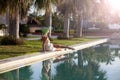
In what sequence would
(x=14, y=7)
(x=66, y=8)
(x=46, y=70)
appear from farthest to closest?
(x=66, y=8)
(x=14, y=7)
(x=46, y=70)

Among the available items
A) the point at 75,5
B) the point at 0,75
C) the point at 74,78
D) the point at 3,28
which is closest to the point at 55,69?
the point at 74,78

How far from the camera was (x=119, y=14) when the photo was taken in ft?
213

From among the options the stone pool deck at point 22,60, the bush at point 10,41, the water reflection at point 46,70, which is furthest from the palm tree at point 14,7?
the water reflection at point 46,70

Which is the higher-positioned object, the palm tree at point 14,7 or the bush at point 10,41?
the palm tree at point 14,7

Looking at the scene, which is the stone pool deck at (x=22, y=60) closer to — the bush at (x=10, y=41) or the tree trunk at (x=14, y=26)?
the bush at (x=10, y=41)

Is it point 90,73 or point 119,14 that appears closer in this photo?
point 90,73

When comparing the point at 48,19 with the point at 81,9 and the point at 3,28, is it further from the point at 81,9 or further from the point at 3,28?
the point at 3,28

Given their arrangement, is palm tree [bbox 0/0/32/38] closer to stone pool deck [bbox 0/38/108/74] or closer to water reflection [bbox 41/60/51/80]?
stone pool deck [bbox 0/38/108/74]

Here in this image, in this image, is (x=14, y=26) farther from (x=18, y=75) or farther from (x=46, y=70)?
(x=18, y=75)

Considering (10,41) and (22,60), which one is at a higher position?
(10,41)

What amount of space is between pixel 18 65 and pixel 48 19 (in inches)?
594

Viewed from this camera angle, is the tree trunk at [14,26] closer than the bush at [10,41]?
No

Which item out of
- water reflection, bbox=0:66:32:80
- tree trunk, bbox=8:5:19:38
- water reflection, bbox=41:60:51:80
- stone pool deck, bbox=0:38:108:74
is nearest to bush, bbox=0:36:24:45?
tree trunk, bbox=8:5:19:38

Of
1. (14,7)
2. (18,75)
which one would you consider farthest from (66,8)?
(18,75)
